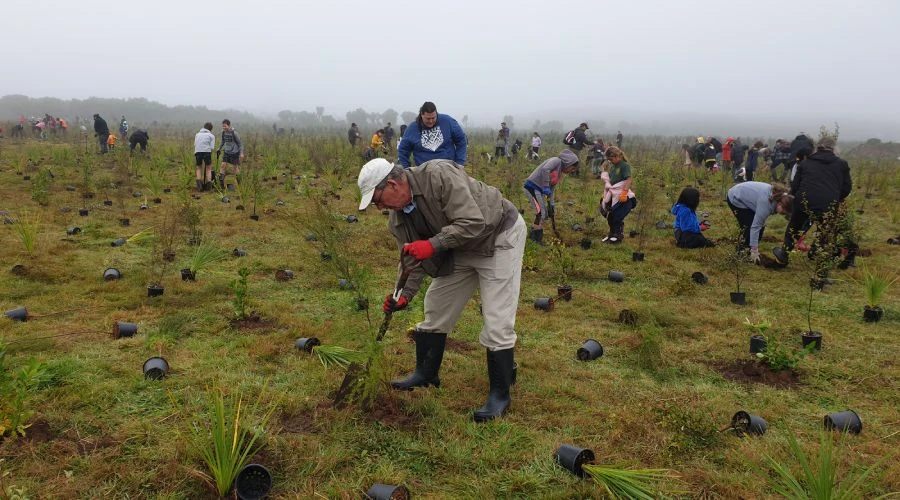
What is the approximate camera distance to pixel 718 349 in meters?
4.23

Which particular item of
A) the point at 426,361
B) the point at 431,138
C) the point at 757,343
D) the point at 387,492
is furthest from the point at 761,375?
the point at 431,138

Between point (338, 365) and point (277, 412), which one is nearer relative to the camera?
point (277, 412)

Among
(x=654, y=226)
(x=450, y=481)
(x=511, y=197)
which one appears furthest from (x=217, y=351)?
(x=654, y=226)

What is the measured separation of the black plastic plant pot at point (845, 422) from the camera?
2.94m

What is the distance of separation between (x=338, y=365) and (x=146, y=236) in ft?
14.7

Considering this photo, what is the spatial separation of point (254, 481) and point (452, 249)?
5.07 feet

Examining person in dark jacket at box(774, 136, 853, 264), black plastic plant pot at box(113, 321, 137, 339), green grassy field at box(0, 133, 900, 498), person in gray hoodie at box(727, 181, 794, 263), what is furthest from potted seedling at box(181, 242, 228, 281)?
person in dark jacket at box(774, 136, 853, 264)

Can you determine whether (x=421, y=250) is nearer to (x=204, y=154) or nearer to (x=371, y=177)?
(x=371, y=177)

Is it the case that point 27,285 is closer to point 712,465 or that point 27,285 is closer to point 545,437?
point 545,437

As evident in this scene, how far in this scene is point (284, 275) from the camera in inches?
227

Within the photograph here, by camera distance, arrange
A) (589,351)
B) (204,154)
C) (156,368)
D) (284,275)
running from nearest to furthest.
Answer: (156,368), (589,351), (284,275), (204,154)

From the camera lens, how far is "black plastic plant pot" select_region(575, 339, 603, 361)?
13.1ft

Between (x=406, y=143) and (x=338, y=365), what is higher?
(x=406, y=143)

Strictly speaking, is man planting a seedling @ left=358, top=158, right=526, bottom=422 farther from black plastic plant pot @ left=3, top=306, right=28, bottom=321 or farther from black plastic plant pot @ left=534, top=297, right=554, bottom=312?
black plastic plant pot @ left=3, top=306, right=28, bottom=321
